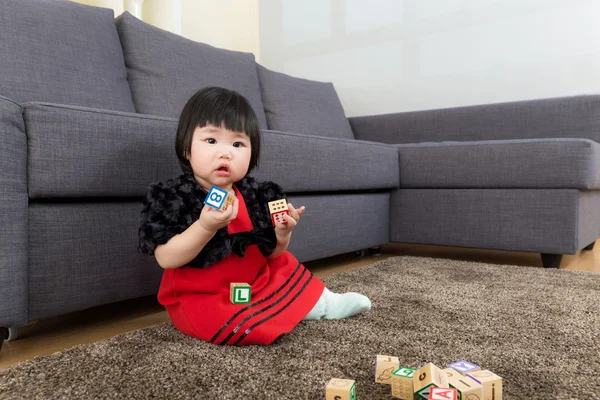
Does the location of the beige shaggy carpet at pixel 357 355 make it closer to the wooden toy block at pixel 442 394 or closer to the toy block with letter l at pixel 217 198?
the wooden toy block at pixel 442 394

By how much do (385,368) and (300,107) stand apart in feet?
6.07

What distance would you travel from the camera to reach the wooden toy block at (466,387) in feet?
1.87

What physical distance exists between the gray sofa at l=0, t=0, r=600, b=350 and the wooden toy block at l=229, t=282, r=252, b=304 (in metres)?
0.33

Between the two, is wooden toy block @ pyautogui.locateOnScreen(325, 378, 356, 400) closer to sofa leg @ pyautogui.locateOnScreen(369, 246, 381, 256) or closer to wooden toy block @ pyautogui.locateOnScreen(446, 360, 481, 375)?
wooden toy block @ pyautogui.locateOnScreen(446, 360, 481, 375)

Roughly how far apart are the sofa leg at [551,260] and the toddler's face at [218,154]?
1332 millimetres

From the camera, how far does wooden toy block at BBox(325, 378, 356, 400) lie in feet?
1.88

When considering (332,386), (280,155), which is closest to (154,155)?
(280,155)

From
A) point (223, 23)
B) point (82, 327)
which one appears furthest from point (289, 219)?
point (223, 23)

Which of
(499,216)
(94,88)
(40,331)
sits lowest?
(40,331)

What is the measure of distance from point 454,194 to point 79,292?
141cm

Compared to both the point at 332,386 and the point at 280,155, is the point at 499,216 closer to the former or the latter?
the point at 280,155

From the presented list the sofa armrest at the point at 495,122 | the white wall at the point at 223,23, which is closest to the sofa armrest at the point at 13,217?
the sofa armrest at the point at 495,122

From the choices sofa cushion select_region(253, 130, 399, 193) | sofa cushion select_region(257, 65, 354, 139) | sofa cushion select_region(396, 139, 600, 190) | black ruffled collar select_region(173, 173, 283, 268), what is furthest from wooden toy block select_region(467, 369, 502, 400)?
sofa cushion select_region(257, 65, 354, 139)

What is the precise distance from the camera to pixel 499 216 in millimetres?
1751
